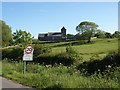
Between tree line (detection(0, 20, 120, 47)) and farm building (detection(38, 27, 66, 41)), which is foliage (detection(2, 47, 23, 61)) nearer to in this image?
tree line (detection(0, 20, 120, 47))

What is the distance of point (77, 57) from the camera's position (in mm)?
35125

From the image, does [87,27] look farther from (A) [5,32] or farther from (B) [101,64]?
(B) [101,64]

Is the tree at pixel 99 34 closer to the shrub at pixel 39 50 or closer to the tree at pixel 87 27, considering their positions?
the tree at pixel 87 27

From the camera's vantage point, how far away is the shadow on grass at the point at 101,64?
24812 millimetres

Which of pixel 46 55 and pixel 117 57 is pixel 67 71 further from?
pixel 46 55

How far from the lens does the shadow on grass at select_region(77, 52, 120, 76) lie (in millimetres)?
24812

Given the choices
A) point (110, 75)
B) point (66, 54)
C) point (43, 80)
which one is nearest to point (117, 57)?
point (110, 75)

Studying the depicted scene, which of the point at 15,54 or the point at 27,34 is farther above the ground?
the point at 27,34

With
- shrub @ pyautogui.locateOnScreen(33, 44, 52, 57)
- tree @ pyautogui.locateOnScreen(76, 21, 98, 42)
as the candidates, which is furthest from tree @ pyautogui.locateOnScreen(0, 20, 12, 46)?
shrub @ pyautogui.locateOnScreen(33, 44, 52, 57)

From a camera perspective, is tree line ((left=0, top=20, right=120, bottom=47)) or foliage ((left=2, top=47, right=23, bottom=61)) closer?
foliage ((left=2, top=47, right=23, bottom=61))

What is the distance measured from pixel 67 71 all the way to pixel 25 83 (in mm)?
6625

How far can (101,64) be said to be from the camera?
2677 cm

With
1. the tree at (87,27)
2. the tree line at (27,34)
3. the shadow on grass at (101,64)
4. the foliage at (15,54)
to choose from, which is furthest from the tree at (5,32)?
the shadow on grass at (101,64)

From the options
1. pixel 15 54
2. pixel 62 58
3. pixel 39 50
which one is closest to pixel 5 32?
pixel 15 54
